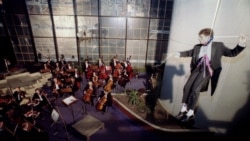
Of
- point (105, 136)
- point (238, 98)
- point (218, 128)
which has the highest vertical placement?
point (238, 98)

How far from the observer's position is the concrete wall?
537cm

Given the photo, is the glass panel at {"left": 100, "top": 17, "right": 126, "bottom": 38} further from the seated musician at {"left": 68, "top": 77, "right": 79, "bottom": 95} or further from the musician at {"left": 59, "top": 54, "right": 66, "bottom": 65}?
the seated musician at {"left": 68, "top": 77, "right": 79, "bottom": 95}

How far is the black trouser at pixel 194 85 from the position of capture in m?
3.45

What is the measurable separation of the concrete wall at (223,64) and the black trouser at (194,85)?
225cm

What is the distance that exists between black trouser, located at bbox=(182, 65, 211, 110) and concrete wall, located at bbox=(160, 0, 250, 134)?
2.25m

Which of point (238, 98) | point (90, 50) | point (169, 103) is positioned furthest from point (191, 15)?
point (90, 50)

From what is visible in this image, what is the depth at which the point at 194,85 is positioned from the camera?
356cm

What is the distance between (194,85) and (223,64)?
3.18 meters

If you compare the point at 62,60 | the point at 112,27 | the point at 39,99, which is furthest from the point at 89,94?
the point at 112,27

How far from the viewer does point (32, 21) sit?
12109 mm

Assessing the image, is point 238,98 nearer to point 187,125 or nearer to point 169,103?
point 187,125

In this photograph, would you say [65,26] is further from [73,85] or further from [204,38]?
[204,38]

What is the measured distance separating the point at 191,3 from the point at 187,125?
225 inches

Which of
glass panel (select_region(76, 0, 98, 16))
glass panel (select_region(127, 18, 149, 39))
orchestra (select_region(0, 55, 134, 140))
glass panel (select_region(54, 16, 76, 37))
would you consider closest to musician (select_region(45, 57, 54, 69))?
orchestra (select_region(0, 55, 134, 140))
